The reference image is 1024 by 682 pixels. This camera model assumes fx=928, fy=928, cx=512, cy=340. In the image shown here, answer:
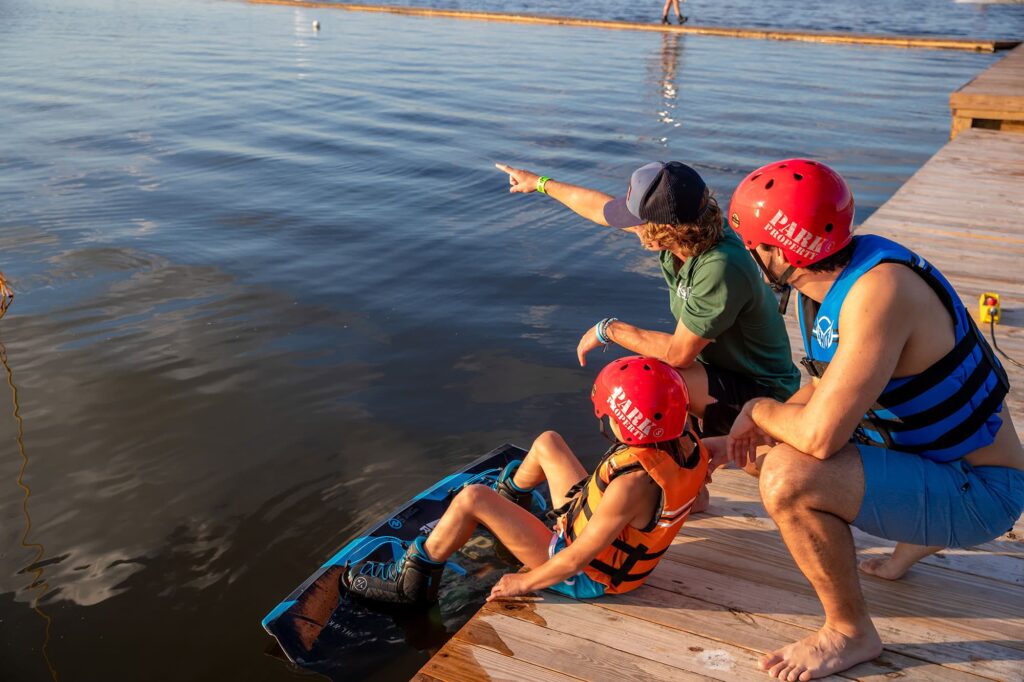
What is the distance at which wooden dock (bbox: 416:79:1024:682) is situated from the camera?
3.51 meters

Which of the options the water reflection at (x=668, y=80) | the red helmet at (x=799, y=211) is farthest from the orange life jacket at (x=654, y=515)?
the water reflection at (x=668, y=80)

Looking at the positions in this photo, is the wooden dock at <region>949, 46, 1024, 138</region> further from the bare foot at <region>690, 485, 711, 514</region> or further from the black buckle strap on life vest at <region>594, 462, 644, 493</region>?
the black buckle strap on life vest at <region>594, 462, 644, 493</region>

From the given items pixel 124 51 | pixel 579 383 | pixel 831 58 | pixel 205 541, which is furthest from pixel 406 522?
pixel 831 58

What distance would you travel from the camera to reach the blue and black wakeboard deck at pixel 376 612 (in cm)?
461

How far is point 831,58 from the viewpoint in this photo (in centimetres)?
2717

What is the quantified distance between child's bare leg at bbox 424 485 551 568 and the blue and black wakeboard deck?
0.75 m

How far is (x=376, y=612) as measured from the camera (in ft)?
16.1

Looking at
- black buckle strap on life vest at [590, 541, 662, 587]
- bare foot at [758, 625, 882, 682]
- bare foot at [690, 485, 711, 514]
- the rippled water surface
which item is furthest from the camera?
the rippled water surface

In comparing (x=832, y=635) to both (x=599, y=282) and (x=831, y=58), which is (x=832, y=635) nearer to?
(x=599, y=282)

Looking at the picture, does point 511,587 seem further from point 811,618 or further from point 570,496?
point 811,618

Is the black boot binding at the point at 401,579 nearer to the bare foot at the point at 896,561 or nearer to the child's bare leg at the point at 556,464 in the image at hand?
the child's bare leg at the point at 556,464

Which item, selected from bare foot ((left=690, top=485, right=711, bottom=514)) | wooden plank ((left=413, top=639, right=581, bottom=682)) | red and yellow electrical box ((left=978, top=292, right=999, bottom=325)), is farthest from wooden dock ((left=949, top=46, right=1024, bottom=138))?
wooden plank ((left=413, top=639, right=581, bottom=682))

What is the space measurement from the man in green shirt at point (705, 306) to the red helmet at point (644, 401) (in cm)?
81

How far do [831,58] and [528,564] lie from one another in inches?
1041
